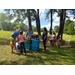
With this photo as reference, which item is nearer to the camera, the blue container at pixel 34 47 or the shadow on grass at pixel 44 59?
the shadow on grass at pixel 44 59

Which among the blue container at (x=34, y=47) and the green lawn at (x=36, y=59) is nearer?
the green lawn at (x=36, y=59)

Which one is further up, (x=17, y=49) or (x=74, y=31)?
(x=74, y=31)

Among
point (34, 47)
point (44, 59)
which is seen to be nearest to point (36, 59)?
point (44, 59)

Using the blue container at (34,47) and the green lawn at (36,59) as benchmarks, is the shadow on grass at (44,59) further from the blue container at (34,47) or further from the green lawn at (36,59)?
the blue container at (34,47)

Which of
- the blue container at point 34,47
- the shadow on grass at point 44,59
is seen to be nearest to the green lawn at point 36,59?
the shadow on grass at point 44,59

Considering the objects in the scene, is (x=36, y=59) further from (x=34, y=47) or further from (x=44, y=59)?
(x=34, y=47)

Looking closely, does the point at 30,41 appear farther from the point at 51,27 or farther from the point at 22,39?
the point at 51,27

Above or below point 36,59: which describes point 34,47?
above

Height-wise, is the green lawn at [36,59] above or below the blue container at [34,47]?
below

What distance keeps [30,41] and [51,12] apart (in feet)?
30.7

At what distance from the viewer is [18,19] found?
43.2 ft

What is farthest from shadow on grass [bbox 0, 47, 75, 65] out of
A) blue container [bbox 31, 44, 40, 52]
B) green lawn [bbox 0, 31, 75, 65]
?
blue container [bbox 31, 44, 40, 52]

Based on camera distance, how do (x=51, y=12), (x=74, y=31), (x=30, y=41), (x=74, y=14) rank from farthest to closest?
(x=74, y=31) < (x=51, y=12) < (x=74, y=14) < (x=30, y=41)

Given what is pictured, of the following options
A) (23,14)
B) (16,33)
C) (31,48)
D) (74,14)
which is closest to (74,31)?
(74,14)
